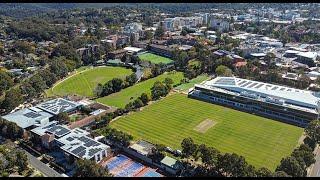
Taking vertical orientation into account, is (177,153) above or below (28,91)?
below

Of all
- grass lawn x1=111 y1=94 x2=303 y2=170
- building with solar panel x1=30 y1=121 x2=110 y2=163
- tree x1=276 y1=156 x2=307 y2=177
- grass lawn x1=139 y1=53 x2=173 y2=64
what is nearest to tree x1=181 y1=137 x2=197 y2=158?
grass lawn x1=111 y1=94 x2=303 y2=170

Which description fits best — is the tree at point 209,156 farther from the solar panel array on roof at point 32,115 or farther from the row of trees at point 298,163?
the solar panel array on roof at point 32,115

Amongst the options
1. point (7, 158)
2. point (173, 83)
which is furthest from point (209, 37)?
point (7, 158)

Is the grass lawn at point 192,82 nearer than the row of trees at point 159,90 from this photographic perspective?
No

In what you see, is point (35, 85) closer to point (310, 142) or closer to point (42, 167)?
point (42, 167)

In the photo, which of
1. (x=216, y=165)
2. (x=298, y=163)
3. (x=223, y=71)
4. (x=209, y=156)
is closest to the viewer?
(x=298, y=163)

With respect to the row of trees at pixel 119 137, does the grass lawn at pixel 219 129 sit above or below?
below

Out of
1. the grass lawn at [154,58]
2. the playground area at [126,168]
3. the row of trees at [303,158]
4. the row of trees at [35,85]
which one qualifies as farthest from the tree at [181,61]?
the playground area at [126,168]

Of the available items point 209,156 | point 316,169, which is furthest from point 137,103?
point 316,169
